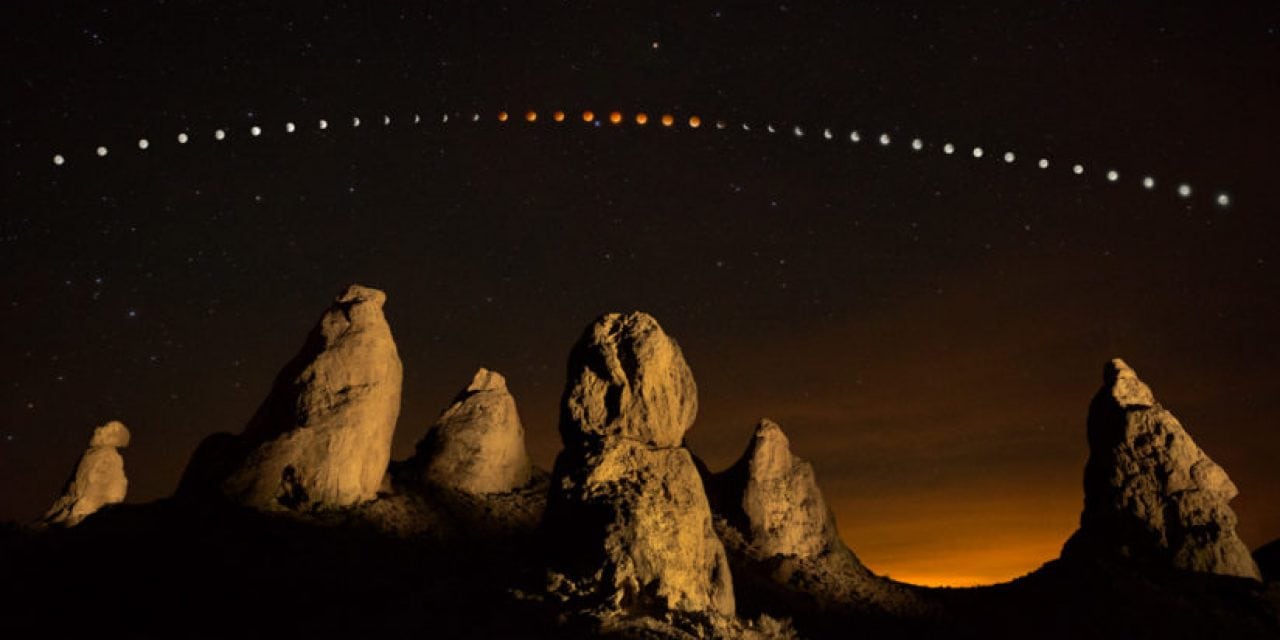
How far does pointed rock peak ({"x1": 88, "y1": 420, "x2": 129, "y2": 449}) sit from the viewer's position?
148 ft

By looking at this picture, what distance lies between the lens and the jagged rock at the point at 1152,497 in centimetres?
4053

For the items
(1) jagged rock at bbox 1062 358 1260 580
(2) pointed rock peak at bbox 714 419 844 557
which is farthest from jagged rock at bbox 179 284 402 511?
(1) jagged rock at bbox 1062 358 1260 580

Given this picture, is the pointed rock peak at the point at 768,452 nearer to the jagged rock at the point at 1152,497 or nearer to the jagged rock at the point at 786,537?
the jagged rock at the point at 786,537

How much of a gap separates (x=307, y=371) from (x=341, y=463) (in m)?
3.82

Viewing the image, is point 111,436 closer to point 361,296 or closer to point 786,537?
point 361,296

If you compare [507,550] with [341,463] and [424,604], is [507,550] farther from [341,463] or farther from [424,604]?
[424,604]

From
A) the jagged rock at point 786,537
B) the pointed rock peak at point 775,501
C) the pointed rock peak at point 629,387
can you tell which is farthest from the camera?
the pointed rock peak at point 775,501

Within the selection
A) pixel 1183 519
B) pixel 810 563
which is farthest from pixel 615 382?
pixel 1183 519

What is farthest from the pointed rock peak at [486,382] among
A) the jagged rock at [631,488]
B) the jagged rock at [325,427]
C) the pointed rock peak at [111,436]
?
the jagged rock at [631,488]

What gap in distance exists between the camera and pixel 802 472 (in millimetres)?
46750

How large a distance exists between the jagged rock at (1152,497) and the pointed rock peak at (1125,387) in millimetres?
42

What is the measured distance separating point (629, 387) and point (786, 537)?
24.6 meters

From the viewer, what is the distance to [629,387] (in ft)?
72.2

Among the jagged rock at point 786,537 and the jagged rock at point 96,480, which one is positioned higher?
the jagged rock at point 786,537
